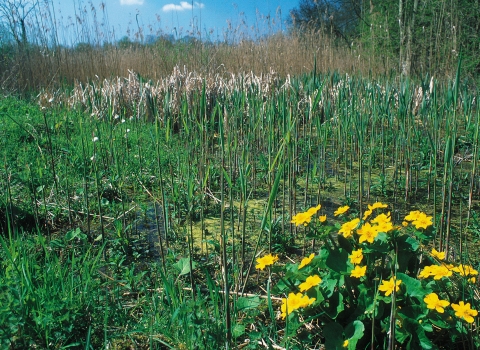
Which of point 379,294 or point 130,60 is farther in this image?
point 130,60

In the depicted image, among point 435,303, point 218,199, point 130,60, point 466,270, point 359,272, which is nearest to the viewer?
point 435,303

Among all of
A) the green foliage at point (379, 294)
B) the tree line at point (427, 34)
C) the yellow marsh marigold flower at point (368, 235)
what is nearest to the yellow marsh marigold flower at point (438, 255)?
the green foliage at point (379, 294)

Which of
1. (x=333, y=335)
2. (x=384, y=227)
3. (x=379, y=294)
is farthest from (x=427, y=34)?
(x=333, y=335)

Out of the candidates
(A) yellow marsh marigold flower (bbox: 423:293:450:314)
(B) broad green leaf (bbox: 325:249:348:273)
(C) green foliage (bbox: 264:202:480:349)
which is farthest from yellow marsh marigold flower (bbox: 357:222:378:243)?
(A) yellow marsh marigold flower (bbox: 423:293:450:314)

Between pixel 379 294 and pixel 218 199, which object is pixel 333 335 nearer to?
pixel 379 294

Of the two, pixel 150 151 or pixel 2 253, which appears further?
pixel 150 151

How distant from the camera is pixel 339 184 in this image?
3.30 meters

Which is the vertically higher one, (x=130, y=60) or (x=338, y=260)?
(x=130, y=60)

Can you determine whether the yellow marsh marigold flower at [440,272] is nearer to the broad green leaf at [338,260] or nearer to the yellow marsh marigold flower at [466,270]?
the yellow marsh marigold flower at [466,270]

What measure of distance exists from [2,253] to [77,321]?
2.45 ft

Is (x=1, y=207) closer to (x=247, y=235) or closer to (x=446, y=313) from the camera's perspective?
(x=247, y=235)

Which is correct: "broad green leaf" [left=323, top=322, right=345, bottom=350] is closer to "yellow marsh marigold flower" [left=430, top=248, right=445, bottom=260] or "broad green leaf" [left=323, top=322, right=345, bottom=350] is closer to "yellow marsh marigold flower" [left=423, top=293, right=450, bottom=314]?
"yellow marsh marigold flower" [left=423, top=293, right=450, bottom=314]

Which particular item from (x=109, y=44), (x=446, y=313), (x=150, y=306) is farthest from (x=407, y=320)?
(x=109, y=44)

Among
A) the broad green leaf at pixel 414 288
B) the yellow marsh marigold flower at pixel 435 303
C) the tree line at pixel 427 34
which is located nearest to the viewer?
the yellow marsh marigold flower at pixel 435 303
